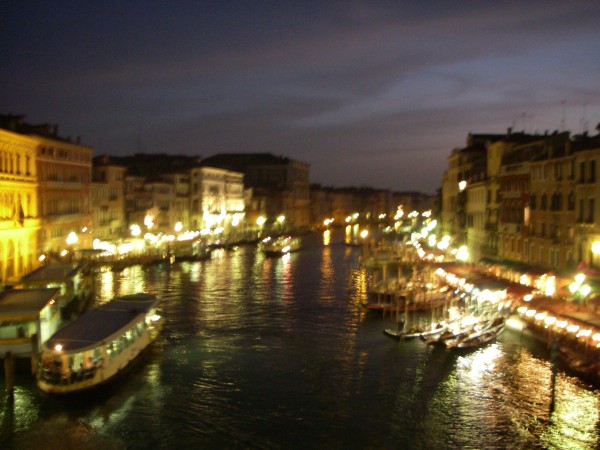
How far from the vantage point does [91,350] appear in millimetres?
14977

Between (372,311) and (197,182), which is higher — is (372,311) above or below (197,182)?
below

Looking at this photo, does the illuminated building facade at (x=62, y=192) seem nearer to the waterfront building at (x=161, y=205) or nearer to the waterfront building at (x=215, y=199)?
the waterfront building at (x=161, y=205)

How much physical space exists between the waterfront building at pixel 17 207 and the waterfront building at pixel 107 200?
1143cm

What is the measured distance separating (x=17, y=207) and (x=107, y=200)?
15.6m

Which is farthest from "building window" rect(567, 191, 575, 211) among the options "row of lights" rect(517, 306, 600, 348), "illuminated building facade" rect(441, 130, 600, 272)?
"row of lights" rect(517, 306, 600, 348)

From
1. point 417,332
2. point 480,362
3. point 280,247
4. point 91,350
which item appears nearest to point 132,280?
point 417,332

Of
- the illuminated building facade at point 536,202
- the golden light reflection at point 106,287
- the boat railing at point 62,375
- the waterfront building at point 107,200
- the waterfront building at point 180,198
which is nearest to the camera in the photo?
the boat railing at point 62,375

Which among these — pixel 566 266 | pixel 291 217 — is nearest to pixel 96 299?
pixel 566 266

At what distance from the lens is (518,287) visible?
22.5 metres

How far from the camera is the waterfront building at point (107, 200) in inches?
1645

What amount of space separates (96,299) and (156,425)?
13.9 meters

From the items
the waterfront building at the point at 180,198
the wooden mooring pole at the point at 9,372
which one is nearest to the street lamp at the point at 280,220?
the waterfront building at the point at 180,198

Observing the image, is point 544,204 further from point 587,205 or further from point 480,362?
point 480,362

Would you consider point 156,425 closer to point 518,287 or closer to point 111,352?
point 111,352
